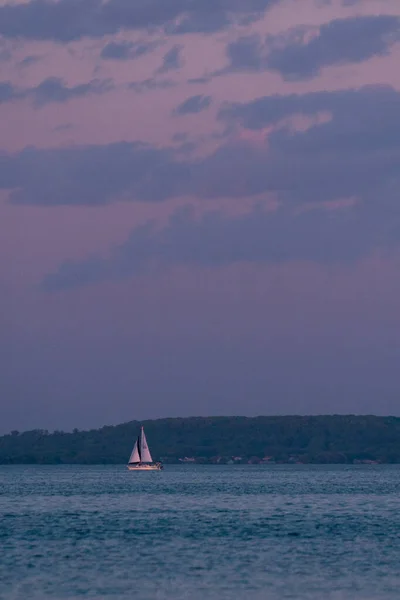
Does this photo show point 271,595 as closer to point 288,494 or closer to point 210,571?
point 210,571

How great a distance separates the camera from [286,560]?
57.1 meters

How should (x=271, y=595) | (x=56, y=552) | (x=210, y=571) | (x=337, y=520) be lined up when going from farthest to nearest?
(x=337, y=520)
(x=56, y=552)
(x=210, y=571)
(x=271, y=595)

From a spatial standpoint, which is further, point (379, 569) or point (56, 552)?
point (56, 552)

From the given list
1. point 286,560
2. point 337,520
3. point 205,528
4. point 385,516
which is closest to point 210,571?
point 286,560

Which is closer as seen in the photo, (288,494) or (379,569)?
(379,569)

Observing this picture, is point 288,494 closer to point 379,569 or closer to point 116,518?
point 116,518

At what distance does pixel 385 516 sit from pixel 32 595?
5051 cm

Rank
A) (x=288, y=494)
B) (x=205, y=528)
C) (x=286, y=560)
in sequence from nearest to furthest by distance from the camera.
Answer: (x=286, y=560) < (x=205, y=528) < (x=288, y=494)

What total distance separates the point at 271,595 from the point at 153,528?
3327 cm

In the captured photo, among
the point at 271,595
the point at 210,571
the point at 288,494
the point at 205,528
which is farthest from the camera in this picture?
the point at 288,494

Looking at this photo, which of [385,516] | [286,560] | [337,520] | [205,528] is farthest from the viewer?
[385,516]

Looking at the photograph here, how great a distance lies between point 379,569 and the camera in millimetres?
53938

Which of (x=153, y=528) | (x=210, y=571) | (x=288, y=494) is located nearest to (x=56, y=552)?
(x=210, y=571)

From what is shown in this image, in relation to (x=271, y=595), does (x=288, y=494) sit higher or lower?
higher
